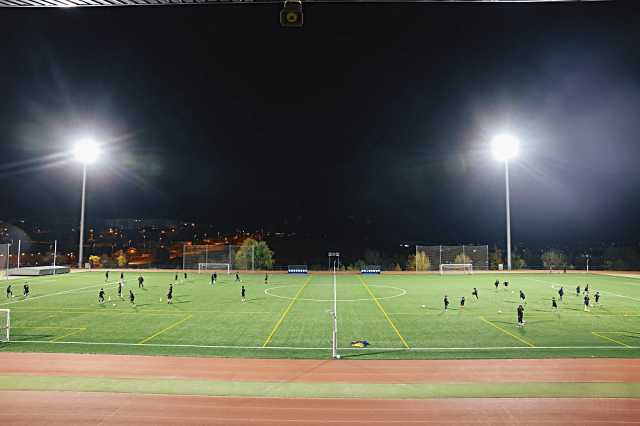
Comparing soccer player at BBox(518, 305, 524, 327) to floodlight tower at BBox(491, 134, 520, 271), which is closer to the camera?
soccer player at BBox(518, 305, 524, 327)

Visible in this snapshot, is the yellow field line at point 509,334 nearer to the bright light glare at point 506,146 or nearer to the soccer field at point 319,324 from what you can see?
the soccer field at point 319,324

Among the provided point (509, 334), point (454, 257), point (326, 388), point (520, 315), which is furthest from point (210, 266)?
point (326, 388)

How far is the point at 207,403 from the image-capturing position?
38.3ft

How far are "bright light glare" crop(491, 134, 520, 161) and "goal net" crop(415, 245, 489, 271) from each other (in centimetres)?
1372

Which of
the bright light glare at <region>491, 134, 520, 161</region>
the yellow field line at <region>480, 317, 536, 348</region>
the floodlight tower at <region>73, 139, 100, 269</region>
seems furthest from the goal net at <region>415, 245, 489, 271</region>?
the floodlight tower at <region>73, 139, 100, 269</region>

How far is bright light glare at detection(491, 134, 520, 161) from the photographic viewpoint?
185 feet

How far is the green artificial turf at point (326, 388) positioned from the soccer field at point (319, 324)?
3491mm

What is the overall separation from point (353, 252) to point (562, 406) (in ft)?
403

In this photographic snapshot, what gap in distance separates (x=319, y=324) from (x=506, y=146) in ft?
146

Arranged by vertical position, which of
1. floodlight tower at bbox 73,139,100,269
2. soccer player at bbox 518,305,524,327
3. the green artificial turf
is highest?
floodlight tower at bbox 73,139,100,269

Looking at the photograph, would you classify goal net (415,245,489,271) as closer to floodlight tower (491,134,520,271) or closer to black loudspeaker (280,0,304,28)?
floodlight tower (491,134,520,271)

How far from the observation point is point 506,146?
56.5 m

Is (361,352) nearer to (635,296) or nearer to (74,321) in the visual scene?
(74,321)

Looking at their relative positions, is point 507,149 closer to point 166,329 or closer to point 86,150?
point 166,329
